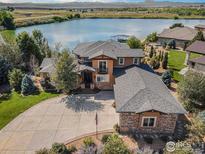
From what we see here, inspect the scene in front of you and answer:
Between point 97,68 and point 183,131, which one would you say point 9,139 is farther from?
point 183,131

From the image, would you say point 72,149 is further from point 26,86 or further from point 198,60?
point 198,60

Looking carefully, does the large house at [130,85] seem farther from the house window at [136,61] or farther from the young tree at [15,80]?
the young tree at [15,80]

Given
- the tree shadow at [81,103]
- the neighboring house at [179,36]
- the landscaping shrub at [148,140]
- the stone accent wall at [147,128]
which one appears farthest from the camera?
the neighboring house at [179,36]

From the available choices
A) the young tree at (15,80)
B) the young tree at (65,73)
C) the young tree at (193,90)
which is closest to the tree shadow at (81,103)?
the young tree at (65,73)

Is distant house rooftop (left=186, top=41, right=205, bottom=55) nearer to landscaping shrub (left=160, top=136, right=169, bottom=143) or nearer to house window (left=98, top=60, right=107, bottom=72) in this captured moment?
house window (left=98, top=60, right=107, bottom=72)

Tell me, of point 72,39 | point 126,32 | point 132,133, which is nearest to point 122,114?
point 132,133

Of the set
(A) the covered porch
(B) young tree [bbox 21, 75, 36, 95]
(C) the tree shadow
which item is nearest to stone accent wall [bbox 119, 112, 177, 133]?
(C) the tree shadow
